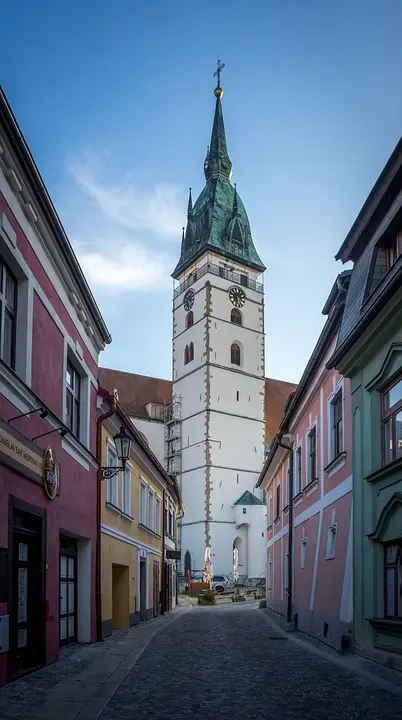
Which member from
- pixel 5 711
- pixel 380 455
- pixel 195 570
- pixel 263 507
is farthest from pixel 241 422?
pixel 5 711

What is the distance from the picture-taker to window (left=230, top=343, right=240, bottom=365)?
6838 cm

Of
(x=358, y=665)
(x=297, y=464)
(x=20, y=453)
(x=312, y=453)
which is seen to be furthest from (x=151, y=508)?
(x=20, y=453)

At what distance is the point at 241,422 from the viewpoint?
217ft

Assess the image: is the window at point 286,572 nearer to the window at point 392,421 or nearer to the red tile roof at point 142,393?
the window at point 392,421

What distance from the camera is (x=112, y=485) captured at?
18844 millimetres

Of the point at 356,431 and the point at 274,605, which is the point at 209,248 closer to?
the point at 274,605

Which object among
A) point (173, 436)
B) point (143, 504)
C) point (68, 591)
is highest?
point (173, 436)

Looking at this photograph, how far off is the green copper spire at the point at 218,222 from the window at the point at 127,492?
171 feet

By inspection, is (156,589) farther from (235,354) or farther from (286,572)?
A: (235,354)

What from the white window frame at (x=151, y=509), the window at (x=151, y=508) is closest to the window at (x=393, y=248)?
the white window frame at (x=151, y=509)

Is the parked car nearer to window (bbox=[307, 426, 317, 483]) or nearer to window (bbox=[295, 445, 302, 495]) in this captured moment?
window (bbox=[295, 445, 302, 495])

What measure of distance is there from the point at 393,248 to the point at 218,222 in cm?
6391

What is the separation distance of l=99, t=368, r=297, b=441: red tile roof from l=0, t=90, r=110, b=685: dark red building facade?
56.3 m

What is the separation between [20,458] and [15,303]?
2.13 metres
